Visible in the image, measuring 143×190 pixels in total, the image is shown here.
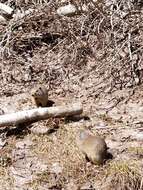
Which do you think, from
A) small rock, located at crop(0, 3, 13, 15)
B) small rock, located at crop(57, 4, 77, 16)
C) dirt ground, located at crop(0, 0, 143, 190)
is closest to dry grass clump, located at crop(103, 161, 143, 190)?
dirt ground, located at crop(0, 0, 143, 190)

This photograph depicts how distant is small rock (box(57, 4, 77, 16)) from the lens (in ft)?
18.6

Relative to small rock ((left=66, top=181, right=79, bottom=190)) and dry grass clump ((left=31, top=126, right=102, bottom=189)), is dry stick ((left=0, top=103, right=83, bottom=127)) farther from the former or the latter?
small rock ((left=66, top=181, right=79, bottom=190))

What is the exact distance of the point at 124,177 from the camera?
372 cm

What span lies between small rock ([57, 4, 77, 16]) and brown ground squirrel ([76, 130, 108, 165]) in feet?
6.45

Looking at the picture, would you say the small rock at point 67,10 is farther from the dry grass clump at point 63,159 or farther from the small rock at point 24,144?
the small rock at point 24,144

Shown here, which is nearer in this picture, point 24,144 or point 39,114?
point 24,144

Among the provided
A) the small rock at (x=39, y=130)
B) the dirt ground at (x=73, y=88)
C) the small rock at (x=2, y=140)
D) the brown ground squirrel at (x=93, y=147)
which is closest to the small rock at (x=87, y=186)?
the dirt ground at (x=73, y=88)

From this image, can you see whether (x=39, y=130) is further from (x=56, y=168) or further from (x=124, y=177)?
(x=124, y=177)

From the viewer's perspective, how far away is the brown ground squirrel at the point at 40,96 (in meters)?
4.65

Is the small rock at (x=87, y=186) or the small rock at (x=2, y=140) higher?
the small rock at (x=2, y=140)

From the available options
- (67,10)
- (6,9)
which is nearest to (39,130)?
(67,10)

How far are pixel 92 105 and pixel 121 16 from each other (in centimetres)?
110

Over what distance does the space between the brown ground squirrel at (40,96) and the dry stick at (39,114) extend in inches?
8.9

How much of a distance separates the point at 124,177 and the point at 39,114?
1.01 meters
